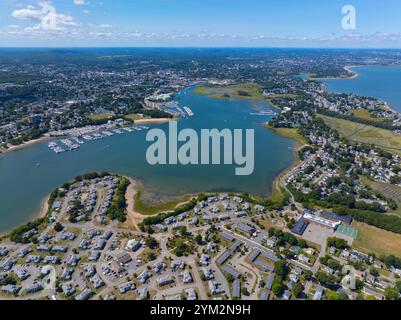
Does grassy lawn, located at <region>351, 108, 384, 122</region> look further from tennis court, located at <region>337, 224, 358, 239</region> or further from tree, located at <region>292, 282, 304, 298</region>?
tree, located at <region>292, 282, 304, 298</region>

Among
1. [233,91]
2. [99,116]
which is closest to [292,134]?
[99,116]

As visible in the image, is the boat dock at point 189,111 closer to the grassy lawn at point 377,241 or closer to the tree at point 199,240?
the tree at point 199,240

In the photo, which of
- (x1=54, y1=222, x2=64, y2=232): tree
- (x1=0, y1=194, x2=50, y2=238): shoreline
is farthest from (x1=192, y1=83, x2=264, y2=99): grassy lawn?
(x1=54, y1=222, x2=64, y2=232): tree

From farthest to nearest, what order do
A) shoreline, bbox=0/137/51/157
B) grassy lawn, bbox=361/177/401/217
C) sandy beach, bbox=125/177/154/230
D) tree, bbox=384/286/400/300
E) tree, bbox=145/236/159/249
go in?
shoreline, bbox=0/137/51/157, grassy lawn, bbox=361/177/401/217, sandy beach, bbox=125/177/154/230, tree, bbox=145/236/159/249, tree, bbox=384/286/400/300

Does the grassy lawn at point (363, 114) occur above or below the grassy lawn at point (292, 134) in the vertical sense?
above

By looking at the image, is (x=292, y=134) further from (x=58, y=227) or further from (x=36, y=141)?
(x=36, y=141)

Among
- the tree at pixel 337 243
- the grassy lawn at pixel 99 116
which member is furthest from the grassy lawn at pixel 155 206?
the grassy lawn at pixel 99 116
